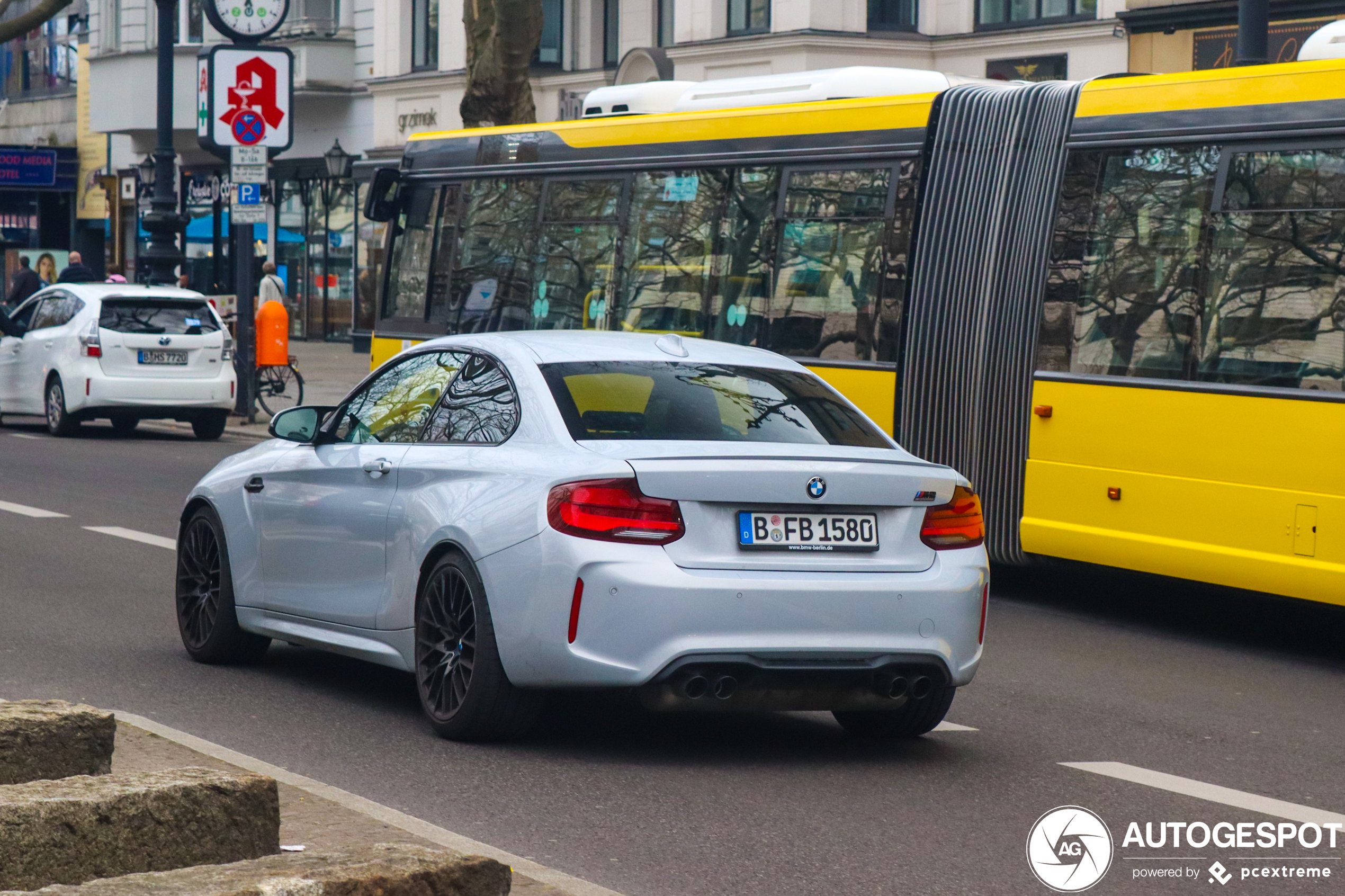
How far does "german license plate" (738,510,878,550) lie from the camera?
6.75 m

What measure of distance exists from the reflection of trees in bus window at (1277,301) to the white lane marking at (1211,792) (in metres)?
3.20

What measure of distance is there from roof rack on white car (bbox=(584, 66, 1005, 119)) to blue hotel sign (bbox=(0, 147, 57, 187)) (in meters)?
42.5

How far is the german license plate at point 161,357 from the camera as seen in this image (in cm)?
2225

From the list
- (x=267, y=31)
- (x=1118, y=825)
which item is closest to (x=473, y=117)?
→ (x=267, y=31)

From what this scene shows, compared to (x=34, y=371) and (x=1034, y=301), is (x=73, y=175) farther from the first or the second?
(x=1034, y=301)

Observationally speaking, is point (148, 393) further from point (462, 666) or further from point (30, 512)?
point (462, 666)

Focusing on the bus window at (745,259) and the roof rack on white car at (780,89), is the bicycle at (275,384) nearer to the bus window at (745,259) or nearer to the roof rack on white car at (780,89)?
the roof rack on white car at (780,89)

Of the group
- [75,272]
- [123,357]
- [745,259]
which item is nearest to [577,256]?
[745,259]

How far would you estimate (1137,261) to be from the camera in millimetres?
10836

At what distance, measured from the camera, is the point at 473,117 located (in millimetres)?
24219

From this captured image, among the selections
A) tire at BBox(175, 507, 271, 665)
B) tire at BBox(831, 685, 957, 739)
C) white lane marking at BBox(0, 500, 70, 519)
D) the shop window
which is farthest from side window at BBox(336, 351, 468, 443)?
the shop window

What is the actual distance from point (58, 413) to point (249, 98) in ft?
13.9

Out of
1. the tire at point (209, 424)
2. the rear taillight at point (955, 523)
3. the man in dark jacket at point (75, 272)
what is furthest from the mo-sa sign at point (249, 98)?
the rear taillight at point (955, 523)

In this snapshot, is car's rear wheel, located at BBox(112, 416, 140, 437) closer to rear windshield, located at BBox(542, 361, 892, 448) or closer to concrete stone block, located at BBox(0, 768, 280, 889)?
rear windshield, located at BBox(542, 361, 892, 448)
